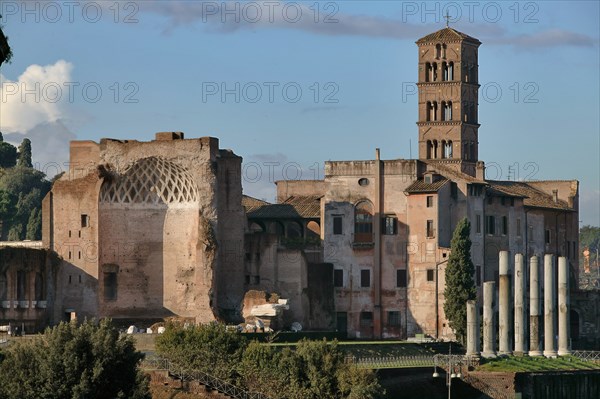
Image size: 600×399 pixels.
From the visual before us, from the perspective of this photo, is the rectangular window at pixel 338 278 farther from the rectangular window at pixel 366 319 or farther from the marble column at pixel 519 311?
the marble column at pixel 519 311

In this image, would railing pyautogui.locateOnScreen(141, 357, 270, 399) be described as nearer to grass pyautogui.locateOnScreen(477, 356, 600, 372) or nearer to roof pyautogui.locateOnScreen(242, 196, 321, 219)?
grass pyautogui.locateOnScreen(477, 356, 600, 372)

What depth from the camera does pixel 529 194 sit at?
88.0 m

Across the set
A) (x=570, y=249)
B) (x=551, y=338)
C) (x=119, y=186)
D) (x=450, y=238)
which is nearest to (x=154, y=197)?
(x=119, y=186)

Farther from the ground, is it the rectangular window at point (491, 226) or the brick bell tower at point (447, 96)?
the brick bell tower at point (447, 96)

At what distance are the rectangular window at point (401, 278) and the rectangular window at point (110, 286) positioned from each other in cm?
1303

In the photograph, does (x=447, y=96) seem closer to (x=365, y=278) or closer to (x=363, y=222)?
(x=363, y=222)

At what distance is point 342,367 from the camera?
56312mm

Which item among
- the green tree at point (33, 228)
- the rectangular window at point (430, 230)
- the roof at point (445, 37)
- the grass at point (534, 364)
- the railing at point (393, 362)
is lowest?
the grass at point (534, 364)

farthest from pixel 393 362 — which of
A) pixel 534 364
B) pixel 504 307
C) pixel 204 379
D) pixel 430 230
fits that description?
pixel 430 230

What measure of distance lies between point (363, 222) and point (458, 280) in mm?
6382

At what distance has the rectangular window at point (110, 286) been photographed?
7300cm

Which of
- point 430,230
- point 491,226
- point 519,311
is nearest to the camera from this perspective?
point 519,311

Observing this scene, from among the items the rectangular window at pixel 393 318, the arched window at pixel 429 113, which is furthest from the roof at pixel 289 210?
the arched window at pixel 429 113

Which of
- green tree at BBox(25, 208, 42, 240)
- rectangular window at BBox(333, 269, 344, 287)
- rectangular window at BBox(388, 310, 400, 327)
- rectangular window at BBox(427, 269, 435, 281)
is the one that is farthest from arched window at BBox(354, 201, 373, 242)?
green tree at BBox(25, 208, 42, 240)
